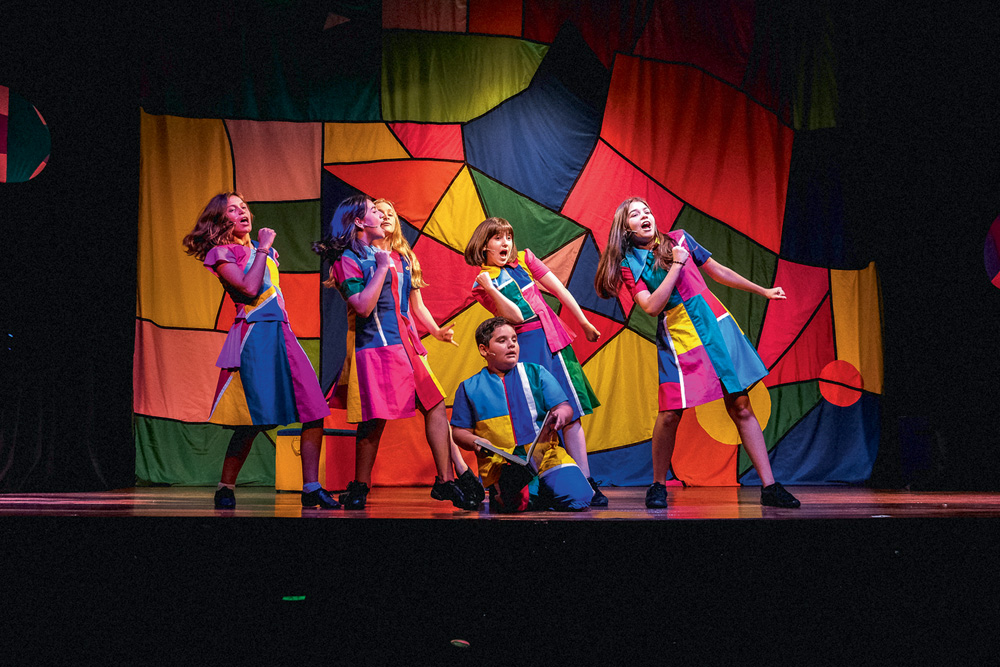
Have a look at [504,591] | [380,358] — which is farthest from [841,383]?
[504,591]

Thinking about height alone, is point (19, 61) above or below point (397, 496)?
above

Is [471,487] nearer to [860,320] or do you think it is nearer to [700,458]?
[700,458]

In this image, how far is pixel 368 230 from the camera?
2.97m

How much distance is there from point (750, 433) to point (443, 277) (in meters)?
2.47

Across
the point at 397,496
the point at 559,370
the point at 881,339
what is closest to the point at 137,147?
the point at 397,496

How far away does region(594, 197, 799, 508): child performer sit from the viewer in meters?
2.88

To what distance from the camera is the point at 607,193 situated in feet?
16.1

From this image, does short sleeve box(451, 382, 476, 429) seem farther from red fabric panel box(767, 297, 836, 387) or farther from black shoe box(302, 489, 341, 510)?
red fabric panel box(767, 297, 836, 387)

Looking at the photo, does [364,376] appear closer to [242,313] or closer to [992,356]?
[242,313]

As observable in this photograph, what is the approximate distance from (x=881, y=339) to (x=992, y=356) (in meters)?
0.82

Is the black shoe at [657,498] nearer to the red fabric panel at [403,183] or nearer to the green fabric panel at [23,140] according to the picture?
the red fabric panel at [403,183]

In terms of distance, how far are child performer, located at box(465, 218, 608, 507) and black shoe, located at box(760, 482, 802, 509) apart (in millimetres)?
692

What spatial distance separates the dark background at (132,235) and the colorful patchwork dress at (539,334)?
2240 mm

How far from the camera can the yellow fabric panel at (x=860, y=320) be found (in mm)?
4961
